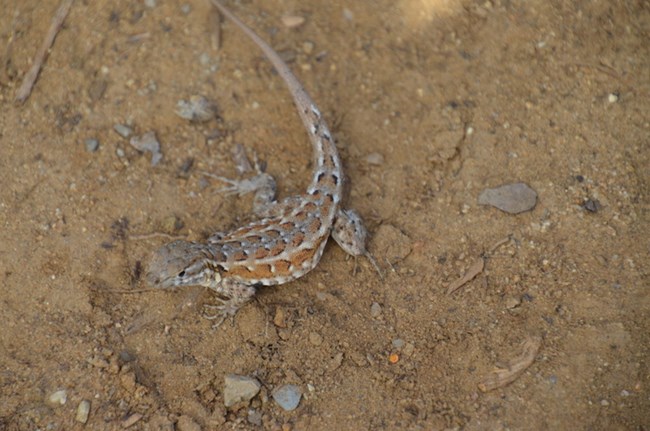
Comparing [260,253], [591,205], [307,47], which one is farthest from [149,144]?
[591,205]

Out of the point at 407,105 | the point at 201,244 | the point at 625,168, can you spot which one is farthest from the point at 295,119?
the point at 625,168

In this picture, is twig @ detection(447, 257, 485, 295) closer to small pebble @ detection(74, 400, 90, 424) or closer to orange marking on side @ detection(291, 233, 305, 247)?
orange marking on side @ detection(291, 233, 305, 247)

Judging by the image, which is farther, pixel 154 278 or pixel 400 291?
pixel 400 291

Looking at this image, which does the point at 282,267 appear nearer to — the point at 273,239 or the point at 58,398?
the point at 273,239

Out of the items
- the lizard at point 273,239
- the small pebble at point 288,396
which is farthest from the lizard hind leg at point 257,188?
the small pebble at point 288,396

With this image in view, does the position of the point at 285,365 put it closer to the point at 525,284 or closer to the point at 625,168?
the point at 525,284

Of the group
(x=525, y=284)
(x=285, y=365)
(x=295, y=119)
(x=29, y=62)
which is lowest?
(x=285, y=365)

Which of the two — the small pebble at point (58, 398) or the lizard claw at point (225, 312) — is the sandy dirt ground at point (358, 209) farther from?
the lizard claw at point (225, 312)
